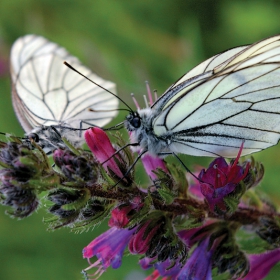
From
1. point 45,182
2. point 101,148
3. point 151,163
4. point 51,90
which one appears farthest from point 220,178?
point 51,90

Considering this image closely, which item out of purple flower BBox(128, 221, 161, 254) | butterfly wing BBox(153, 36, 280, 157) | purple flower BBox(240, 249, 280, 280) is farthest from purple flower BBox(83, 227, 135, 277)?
purple flower BBox(240, 249, 280, 280)

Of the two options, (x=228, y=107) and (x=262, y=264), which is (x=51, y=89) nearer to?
(x=228, y=107)

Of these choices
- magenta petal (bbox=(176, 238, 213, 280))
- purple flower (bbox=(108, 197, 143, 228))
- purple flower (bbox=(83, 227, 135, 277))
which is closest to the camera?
purple flower (bbox=(108, 197, 143, 228))

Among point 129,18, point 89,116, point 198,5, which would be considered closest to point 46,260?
point 89,116

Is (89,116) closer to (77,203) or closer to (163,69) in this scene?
(77,203)

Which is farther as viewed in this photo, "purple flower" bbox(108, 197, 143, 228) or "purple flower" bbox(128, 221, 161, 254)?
"purple flower" bbox(128, 221, 161, 254)

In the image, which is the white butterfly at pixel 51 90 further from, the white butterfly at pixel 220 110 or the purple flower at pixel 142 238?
the purple flower at pixel 142 238

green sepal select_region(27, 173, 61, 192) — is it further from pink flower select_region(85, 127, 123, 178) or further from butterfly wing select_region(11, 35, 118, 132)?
butterfly wing select_region(11, 35, 118, 132)

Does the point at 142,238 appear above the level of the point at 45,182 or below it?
below
